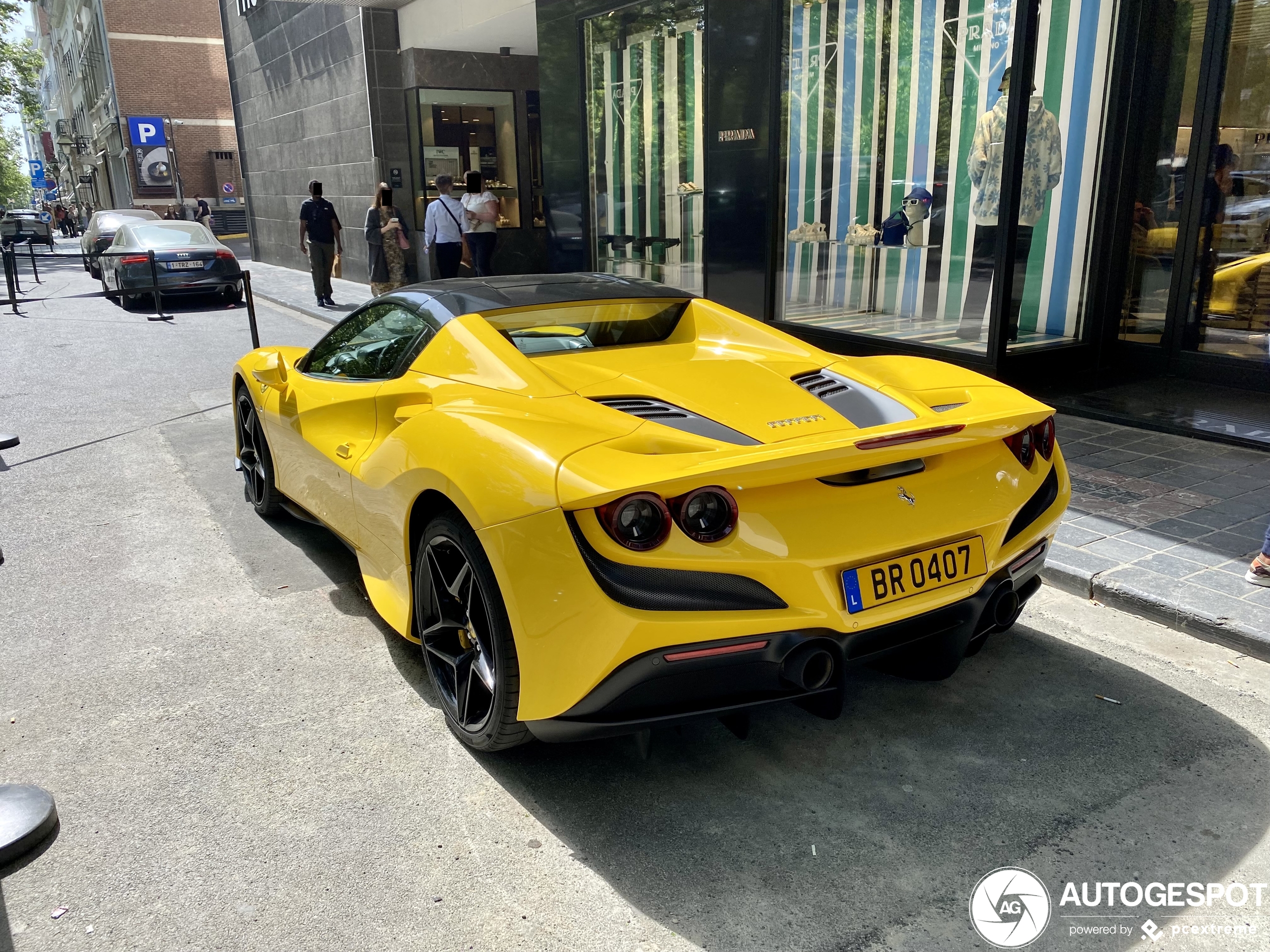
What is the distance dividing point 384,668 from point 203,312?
45.4ft

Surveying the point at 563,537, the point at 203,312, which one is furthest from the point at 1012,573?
the point at 203,312

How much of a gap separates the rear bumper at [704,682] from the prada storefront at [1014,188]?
5080 mm

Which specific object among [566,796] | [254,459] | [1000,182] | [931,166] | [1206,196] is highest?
[931,166]

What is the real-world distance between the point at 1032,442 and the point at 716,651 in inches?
56.7

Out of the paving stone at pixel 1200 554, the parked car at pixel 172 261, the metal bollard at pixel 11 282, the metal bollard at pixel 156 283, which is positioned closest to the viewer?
the paving stone at pixel 1200 554

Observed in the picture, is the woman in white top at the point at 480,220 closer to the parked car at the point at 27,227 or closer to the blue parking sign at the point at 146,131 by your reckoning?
the parked car at the point at 27,227

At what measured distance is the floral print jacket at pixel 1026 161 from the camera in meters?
7.75

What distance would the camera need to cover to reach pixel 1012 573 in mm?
3086

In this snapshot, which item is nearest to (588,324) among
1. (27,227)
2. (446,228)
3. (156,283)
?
(446,228)

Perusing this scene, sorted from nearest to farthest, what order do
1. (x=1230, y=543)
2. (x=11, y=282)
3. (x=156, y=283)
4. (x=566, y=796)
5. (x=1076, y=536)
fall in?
(x=566, y=796), (x=1230, y=543), (x=1076, y=536), (x=156, y=283), (x=11, y=282)

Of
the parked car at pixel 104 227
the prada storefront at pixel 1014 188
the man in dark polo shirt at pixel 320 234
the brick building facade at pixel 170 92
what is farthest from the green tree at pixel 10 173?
the prada storefront at pixel 1014 188

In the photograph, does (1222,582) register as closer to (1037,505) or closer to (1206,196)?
(1037,505)

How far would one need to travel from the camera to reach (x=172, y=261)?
1611 centimetres

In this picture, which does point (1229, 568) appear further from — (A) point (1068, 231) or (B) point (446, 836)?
(A) point (1068, 231)
